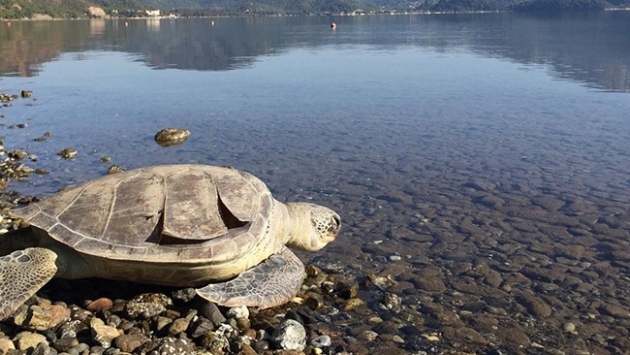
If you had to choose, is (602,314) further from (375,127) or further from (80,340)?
(375,127)

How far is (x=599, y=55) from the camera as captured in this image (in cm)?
4012

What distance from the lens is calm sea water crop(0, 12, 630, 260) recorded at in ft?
39.6

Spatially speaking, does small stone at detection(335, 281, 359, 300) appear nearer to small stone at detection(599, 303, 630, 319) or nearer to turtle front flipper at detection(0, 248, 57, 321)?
small stone at detection(599, 303, 630, 319)

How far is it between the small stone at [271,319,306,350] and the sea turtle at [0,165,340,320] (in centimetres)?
57

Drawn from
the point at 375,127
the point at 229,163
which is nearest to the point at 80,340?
the point at 229,163

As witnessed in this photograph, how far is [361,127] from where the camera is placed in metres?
18.1

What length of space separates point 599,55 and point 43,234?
4162 centimetres

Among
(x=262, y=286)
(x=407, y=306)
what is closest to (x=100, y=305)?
(x=262, y=286)

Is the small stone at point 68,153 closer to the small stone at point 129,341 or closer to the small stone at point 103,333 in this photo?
the small stone at point 103,333

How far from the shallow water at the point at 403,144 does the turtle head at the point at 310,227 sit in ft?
1.39

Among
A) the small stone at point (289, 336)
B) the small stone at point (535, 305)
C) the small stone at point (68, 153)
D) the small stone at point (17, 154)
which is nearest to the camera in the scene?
the small stone at point (289, 336)

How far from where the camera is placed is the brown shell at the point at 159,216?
650 centimetres

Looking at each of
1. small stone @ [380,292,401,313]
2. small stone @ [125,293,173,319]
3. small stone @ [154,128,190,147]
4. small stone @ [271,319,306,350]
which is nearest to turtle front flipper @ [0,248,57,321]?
small stone @ [125,293,173,319]

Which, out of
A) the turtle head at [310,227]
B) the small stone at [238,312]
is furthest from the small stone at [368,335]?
the turtle head at [310,227]
